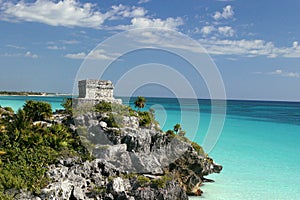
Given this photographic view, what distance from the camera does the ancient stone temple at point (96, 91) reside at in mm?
24547

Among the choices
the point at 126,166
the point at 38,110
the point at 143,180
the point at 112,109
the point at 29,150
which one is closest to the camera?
the point at 143,180

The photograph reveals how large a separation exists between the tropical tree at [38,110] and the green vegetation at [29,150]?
100mm

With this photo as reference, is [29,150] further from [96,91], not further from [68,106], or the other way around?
[96,91]

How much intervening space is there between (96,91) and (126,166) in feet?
32.4

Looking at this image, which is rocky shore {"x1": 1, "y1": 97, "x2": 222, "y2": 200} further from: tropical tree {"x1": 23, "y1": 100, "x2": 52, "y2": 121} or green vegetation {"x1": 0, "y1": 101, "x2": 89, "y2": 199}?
tropical tree {"x1": 23, "y1": 100, "x2": 52, "y2": 121}

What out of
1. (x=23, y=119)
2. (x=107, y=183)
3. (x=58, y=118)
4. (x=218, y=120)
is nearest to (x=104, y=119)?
(x=58, y=118)

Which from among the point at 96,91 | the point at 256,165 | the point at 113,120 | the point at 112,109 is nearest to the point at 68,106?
the point at 96,91

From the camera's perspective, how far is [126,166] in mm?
16484

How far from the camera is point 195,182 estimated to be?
722 inches

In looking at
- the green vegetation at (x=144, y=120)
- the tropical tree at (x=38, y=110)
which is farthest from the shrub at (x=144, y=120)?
the tropical tree at (x=38, y=110)

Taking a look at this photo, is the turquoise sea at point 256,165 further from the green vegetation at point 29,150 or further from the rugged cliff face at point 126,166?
the green vegetation at point 29,150

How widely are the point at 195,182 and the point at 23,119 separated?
10.1 metres

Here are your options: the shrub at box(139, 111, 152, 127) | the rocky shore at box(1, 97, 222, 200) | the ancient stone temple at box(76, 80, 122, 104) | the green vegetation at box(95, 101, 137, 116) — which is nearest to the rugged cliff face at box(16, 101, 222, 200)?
the rocky shore at box(1, 97, 222, 200)

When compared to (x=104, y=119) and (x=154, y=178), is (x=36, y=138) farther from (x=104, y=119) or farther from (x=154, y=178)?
(x=154, y=178)
